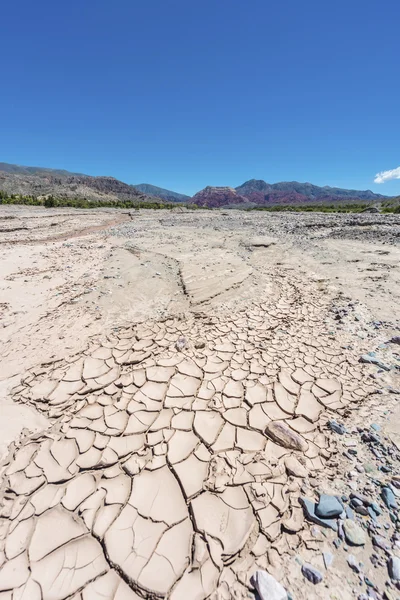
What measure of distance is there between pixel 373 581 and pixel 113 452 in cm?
195

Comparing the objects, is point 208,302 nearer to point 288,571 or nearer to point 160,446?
point 160,446

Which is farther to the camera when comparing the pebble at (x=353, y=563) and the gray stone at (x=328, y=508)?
the gray stone at (x=328, y=508)

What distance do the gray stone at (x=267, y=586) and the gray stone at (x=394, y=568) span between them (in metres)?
0.65

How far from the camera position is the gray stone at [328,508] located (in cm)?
171

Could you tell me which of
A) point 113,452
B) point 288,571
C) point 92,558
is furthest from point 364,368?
point 92,558

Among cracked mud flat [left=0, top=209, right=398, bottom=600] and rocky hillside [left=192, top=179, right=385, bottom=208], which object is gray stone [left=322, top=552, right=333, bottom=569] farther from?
rocky hillside [left=192, top=179, right=385, bottom=208]

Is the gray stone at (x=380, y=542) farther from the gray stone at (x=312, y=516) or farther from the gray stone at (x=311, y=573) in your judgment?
the gray stone at (x=311, y=573)

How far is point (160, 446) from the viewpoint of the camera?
2213mm

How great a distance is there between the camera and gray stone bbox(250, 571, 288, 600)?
53.3 inches

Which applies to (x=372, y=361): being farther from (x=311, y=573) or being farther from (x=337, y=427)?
(x=311, y=573)

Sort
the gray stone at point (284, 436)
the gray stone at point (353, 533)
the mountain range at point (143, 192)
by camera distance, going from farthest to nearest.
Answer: the mountain range at point (143, 192) → the gray stone at point (284, 436) → the gray stone at point (353, 533)

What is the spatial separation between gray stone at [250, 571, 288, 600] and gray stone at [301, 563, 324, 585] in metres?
0.17

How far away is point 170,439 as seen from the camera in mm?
2273

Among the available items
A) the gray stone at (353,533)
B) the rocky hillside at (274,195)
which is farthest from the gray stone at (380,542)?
the rocky hillside at (274,195)
